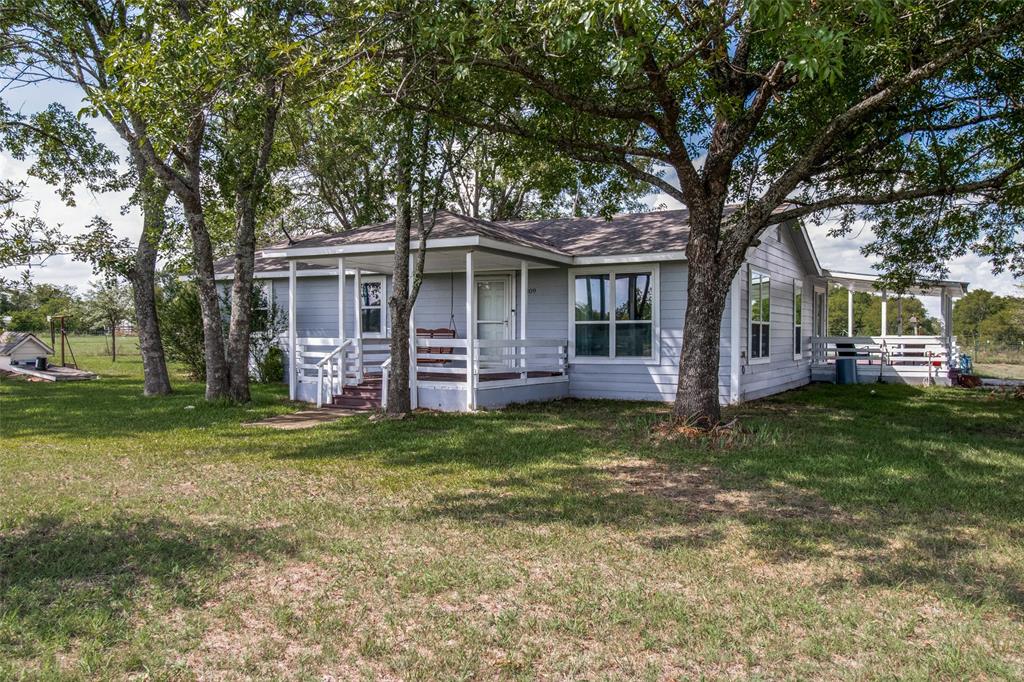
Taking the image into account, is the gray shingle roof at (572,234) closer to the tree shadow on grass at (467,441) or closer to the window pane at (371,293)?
the window pane at (371,293)

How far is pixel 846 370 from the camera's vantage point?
17.4 m

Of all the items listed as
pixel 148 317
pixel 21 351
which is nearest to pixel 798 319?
pixel 148 317

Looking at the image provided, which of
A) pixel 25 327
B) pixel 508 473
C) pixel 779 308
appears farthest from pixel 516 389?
pixel 25 327

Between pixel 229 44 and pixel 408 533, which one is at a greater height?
pixel 229 44

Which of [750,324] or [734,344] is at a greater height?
[750,324]

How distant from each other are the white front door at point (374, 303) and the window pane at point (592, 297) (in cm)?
450

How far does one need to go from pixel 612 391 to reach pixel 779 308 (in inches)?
190

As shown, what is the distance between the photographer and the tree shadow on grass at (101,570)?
134 inches

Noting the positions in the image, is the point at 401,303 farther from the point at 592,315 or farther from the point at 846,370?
the point at 846,370

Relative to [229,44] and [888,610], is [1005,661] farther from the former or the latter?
[229,44]

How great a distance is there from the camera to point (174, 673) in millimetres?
2971

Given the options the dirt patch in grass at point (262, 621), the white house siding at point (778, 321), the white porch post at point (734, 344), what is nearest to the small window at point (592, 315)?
the white porch post at point (734, 344)

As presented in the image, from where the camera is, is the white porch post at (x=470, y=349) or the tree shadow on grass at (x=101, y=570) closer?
the tree shadow on grass at (x=101, y=570)

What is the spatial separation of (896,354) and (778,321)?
479 cm
